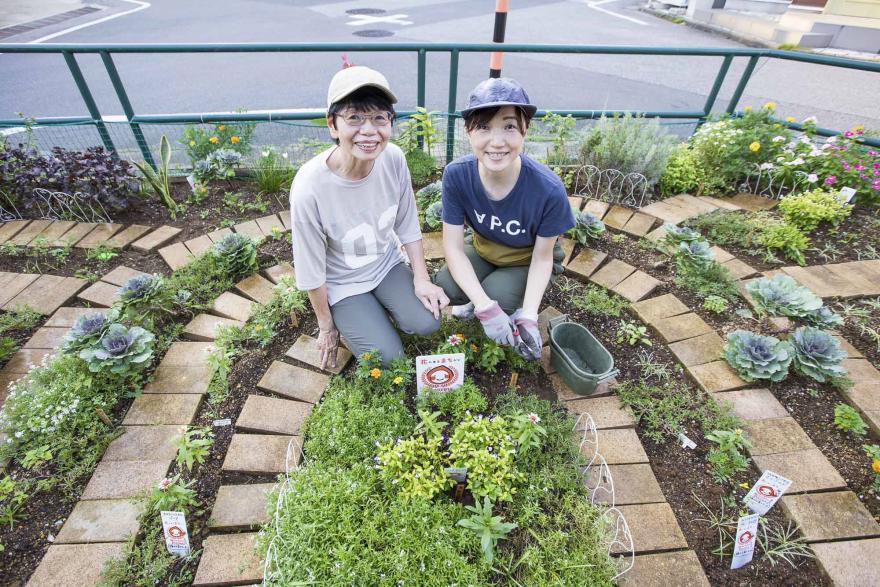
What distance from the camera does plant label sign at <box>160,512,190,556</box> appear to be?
1494 mm

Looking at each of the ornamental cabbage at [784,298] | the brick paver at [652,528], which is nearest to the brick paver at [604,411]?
the brick paver at [652,528]

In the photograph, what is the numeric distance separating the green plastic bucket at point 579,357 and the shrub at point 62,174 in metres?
3.09

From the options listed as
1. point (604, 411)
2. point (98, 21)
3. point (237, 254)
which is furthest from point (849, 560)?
point (98, 21)

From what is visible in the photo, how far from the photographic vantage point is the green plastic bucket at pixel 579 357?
2.03 metres

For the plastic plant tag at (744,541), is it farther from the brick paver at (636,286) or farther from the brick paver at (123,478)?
the brick paver at (123,478)

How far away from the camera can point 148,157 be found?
3422 millimetres

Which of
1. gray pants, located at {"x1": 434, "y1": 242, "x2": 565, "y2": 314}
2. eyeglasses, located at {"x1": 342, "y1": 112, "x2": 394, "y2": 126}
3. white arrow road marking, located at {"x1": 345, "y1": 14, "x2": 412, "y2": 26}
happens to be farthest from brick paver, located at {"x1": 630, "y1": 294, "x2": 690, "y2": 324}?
white arrow road marking, located at {"x1": 345, "y1": 14, "x2": 412, "y2": 26}

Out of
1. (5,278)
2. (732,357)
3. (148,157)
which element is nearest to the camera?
(732,357)

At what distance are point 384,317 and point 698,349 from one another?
1.65 m

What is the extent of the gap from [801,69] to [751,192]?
309 inches

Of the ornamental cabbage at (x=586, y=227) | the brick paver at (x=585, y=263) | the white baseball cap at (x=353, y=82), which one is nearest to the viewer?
the white baseball cap at (x=353, y=82)

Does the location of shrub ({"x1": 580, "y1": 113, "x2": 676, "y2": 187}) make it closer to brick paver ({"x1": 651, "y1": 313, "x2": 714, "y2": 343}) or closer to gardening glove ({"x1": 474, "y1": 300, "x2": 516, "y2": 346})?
brick paver ({"x1": 651, "y1": 313, "x2": 714, "y2": 343})

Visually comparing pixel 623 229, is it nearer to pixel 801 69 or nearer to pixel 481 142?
pixel 481 142

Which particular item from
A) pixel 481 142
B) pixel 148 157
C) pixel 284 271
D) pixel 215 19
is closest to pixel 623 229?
pixel 481 142
